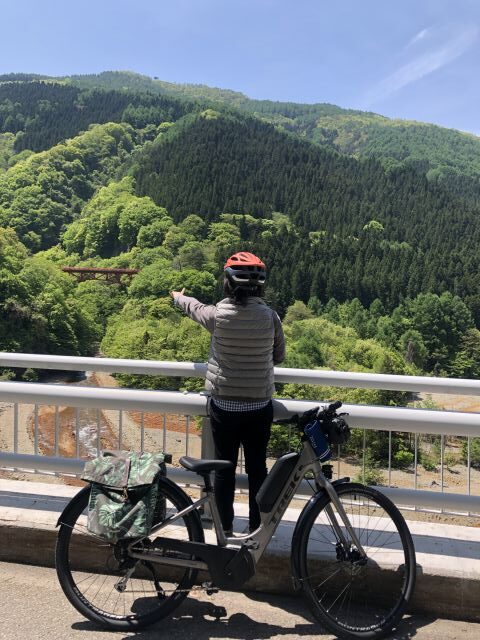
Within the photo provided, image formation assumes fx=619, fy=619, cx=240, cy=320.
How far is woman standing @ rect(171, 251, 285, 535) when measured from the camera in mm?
3188

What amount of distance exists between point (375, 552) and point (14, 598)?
6.04ft

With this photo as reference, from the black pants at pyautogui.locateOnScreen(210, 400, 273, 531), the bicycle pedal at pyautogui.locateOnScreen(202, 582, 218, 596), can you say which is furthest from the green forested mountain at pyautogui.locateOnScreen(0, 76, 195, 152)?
the bicycle pedal at pyautogui.locateOnScreen(202, 582, 218, 596)

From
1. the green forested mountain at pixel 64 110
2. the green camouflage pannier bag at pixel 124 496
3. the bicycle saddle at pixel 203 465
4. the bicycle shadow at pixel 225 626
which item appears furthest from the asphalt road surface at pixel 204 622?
the green forested mountain at pixel 64 110

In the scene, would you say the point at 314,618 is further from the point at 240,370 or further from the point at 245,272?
the point at 245,272

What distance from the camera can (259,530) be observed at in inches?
119

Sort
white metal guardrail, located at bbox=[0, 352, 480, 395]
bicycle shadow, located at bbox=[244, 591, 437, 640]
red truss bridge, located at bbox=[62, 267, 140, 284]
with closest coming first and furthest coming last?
bicycle shadow, located at bbox=[244, 591, 437, 640]
white metal guardrail, located at bbox=[0, 352, 480, 395]
red truss bridge, located at bbox=[62, 267, 140, 284]

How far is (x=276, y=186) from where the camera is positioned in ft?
460

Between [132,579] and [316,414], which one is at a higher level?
[316,414]

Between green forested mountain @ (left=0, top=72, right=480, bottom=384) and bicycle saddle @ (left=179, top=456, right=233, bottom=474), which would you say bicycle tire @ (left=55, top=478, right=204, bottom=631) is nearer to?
bicycle saddle @ (left=179, top=456, right=233, bottom=474)

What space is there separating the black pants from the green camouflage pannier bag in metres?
0.40

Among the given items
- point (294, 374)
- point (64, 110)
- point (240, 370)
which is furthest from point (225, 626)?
point (64, 110)

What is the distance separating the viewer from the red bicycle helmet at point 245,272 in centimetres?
318

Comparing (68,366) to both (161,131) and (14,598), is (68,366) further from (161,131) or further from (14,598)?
(161,131)

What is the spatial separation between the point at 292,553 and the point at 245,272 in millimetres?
1399
